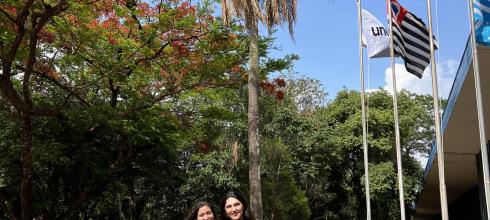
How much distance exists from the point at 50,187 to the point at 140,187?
640 cm

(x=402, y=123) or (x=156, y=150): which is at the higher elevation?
(x=402, y=123)

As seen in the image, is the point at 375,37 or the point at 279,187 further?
the point at 279,187

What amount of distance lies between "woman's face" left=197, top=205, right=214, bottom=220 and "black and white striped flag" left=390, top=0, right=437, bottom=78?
8729 millimetres

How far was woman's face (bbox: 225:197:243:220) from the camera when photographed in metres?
3.51

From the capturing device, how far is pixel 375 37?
14281 millimetres

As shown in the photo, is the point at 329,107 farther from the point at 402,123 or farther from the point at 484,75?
the point at 484,75

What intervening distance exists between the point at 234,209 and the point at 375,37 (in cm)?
1161

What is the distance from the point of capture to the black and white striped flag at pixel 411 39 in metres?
11.3

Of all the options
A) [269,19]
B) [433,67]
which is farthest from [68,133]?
[433,67]

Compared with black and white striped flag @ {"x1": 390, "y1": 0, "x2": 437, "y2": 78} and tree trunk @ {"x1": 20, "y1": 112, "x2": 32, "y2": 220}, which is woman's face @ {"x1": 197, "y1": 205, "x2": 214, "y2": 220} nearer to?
black and white striped flag @ {"x1": 390, "y1": 0, "x2": 437, "y2": 78}

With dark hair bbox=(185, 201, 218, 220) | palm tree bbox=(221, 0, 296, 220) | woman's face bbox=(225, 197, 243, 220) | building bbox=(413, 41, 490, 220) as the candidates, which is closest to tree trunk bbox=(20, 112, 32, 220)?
palm tree bbox=(221, 0, 296, 220)

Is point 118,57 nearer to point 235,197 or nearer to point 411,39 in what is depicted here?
point 411,39

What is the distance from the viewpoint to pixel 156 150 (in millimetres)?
19500

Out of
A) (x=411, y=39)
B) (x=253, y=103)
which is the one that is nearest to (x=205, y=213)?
(x=411, y=39)
